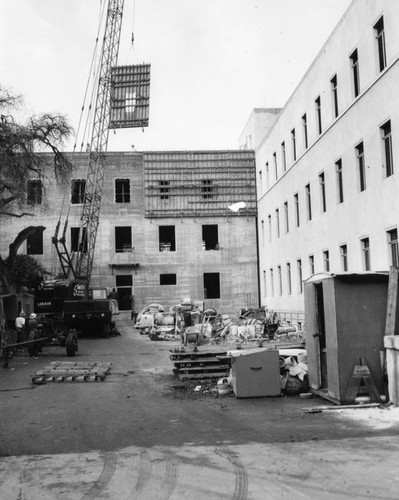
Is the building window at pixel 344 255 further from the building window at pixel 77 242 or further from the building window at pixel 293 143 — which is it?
the building window at pixel 77 242

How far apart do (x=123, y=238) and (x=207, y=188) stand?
7.62m

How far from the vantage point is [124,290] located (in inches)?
1668

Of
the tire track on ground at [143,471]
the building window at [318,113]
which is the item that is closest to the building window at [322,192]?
the building window at [318,113]

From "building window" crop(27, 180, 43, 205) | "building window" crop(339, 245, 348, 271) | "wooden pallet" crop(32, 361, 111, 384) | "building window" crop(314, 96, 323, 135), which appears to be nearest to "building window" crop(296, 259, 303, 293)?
"building window" crop(339, 245, 348, 271)

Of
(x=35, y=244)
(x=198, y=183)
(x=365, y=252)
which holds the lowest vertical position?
(x=365, y=252)

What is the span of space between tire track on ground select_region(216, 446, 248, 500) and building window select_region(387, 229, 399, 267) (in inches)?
529

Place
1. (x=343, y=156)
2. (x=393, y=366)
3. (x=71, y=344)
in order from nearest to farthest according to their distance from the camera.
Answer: (x=393, y=366) < (x=71, y=344) < (x=343, y=156)

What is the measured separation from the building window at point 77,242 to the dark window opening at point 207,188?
9551 mm

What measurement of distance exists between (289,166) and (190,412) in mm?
24199

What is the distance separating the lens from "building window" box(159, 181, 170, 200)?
43566mm

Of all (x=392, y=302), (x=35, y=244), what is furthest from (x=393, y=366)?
(x=35, y=244)

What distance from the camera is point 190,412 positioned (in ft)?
32.4

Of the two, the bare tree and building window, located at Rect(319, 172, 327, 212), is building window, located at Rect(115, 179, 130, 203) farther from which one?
building window, located at Rect(319, 172, 327, 212)

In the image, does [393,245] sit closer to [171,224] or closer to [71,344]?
[71,344]
